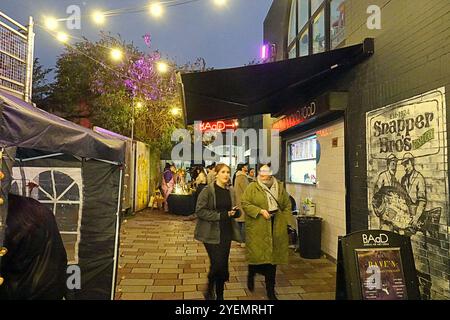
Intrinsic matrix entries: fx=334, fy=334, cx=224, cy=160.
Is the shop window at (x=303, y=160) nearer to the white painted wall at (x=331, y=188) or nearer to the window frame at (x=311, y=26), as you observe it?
the white painted wall at (x=331, y=188)

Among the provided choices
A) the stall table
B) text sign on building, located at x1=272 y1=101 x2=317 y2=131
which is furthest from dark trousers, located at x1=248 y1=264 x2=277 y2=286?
the stall table

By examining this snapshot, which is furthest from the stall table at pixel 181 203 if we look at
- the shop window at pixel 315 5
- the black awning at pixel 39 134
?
the black awning at pixel 39 134

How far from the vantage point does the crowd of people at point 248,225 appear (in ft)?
13.3

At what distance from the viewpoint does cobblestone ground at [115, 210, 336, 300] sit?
15.0ft

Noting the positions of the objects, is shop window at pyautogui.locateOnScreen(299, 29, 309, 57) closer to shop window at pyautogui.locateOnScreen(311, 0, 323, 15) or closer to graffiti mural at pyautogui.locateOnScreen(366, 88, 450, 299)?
shop window at pyautogui.locateOnScreen(311, 0, 323, 15)

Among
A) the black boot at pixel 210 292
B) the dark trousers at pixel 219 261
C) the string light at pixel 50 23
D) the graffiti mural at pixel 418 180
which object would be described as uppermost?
the string light at pixel 50 23

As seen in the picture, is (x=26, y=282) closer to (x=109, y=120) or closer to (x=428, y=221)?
(x=428, y=221)

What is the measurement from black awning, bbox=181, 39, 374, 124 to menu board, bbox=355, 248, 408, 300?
2910 mm

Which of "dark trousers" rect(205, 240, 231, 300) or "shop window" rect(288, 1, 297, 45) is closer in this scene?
"dark trousers" rect(205, 240, 231, 300)

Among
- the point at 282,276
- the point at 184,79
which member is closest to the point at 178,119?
the point at 184,79

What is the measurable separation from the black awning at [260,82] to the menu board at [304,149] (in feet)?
3.48

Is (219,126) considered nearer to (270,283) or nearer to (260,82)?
(260,82)

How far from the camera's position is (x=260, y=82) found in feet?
20.2

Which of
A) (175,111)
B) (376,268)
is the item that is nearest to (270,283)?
(376,268)
